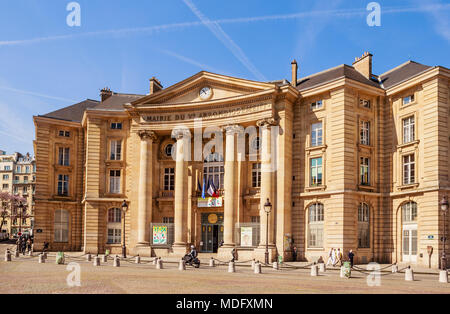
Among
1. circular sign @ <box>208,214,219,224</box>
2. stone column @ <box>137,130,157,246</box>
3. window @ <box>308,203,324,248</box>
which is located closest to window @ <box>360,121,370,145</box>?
window @ <box>308,203,324,248</box>

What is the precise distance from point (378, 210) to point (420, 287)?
781 inches

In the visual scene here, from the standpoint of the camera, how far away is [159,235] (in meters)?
49.8

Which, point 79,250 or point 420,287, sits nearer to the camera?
point 420,287

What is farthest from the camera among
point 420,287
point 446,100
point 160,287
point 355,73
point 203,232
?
point 203,232

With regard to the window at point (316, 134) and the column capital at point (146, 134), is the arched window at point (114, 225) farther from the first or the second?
the window at point (316, 134)

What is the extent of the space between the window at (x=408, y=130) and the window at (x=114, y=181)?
28.5 meters

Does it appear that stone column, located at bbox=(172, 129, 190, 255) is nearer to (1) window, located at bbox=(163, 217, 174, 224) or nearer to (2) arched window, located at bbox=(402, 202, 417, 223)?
(1) window, located at bbox=(163, 217, 174, 224)

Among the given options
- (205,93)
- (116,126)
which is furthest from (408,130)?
(116,126)

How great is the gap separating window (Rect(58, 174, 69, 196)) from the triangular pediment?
13259 millimetres

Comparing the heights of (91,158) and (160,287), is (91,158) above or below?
above

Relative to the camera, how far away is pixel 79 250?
183ft

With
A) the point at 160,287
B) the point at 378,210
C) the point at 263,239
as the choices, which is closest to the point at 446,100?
the point at 378,210

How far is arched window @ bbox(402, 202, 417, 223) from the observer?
133ft
